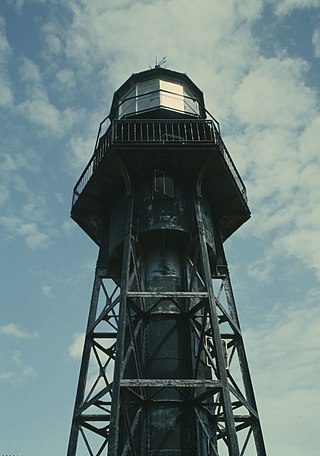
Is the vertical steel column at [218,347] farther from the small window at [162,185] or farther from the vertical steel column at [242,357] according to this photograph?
the vertical steel column at [242,357]

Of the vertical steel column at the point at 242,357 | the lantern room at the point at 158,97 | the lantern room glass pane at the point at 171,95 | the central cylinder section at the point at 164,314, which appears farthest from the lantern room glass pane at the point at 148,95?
the vertical steel column at the point at 242,357

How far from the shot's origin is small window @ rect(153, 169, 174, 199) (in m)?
16.2

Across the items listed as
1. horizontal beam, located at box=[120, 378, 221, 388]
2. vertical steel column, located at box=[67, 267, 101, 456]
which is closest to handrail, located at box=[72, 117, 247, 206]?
vertical steel column, located at box=[67, 267, 101, 456]

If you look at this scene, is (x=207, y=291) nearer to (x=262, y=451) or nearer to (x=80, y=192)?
(x=262, y=451)

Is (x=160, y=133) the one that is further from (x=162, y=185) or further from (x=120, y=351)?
(x=120, y=351)

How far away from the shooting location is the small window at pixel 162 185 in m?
16.2

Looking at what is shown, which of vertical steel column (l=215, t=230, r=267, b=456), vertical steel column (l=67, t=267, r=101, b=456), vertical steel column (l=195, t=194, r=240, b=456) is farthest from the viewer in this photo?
vertical steel column (l=215, t=230, r=267, b=456)

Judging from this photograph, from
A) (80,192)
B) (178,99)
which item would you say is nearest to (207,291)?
(80,192)

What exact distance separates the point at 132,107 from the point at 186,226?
6.07 m

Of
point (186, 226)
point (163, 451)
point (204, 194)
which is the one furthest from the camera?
point (204, 194)

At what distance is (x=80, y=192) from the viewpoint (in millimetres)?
17859

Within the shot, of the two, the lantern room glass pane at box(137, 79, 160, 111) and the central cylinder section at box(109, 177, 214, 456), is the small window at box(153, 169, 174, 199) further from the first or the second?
the lantern room glass pane at box(137, 79, 160, 111)

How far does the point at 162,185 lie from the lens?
16.4 metres

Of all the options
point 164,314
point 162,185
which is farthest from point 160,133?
point 164,314
